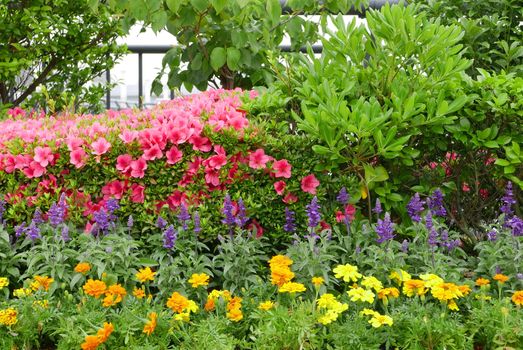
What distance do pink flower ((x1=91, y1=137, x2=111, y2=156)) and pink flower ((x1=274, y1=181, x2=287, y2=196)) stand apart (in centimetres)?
85

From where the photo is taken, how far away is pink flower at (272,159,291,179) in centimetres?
357

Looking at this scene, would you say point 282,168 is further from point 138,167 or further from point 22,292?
point 22,292

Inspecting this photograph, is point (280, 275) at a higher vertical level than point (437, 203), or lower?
lower

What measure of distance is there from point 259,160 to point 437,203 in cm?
93

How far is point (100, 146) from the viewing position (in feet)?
11.5

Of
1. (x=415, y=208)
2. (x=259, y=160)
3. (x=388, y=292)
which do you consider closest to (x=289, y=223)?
(x=259, y=160)

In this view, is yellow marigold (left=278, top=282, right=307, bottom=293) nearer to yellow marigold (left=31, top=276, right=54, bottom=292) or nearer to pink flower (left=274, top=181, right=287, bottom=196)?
pink flower (left=274, top=181, right=287, bottom=196)

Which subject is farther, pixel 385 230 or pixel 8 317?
pixel 385 230

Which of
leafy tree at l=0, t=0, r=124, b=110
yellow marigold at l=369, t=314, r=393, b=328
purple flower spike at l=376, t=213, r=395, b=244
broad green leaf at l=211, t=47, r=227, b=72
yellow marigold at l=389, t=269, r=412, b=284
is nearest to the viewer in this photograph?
yellow marigold at l=369, t=314, r=393, b=328

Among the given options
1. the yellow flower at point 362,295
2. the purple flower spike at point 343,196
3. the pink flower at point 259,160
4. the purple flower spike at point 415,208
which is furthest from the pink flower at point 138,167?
the purple flower spike at point 415,208

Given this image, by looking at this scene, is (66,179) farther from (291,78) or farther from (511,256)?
(511,256)

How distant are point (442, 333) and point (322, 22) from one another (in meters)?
2.75

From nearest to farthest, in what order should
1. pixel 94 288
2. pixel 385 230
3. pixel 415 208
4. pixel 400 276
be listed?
pixel 94 288 < pixel 400 276 < pixel 385 230 < pixel 415 208

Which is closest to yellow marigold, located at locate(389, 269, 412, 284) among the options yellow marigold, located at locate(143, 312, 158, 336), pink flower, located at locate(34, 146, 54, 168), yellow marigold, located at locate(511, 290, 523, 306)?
yellow marigold, located at locate(511, 290, 523, 306)
